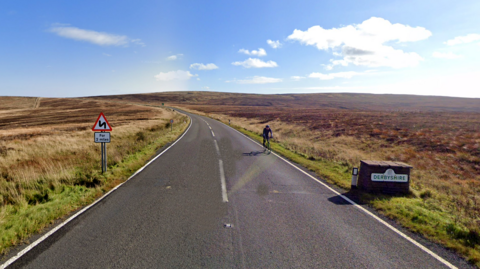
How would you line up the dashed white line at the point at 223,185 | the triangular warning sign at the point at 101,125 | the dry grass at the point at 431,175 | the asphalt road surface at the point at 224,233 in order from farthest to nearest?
the triangular warning sign at the point at 101,125
the dashed white line at the point at 223,185
the dry grass at the point at 431,175
the asphalt road surface at the point at 224,233

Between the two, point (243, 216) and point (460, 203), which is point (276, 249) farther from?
point (460, 203)

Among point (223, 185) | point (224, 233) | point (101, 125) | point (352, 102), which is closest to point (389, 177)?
point (223, 185)

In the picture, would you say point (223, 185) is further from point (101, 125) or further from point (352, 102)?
point (352, 102)

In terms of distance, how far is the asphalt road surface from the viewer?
3.98 metres

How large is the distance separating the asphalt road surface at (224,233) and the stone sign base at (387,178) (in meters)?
1.31

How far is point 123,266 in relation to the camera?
379 cm

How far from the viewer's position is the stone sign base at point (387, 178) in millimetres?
7709

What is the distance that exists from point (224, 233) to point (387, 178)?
5637 millimetres

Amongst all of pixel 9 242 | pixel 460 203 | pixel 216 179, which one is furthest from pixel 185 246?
pixel 460 203

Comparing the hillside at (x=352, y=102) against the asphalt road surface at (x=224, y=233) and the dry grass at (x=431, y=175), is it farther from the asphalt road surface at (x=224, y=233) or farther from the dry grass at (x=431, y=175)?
the asphalt road surface at (x=224, y=233)

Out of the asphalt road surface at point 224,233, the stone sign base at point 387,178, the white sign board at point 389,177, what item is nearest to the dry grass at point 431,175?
the stone sign base at point 387,178

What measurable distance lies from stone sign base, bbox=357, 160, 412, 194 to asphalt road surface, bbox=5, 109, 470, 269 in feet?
4.28

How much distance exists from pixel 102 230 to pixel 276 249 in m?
3.37

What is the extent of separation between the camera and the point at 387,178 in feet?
25.4
